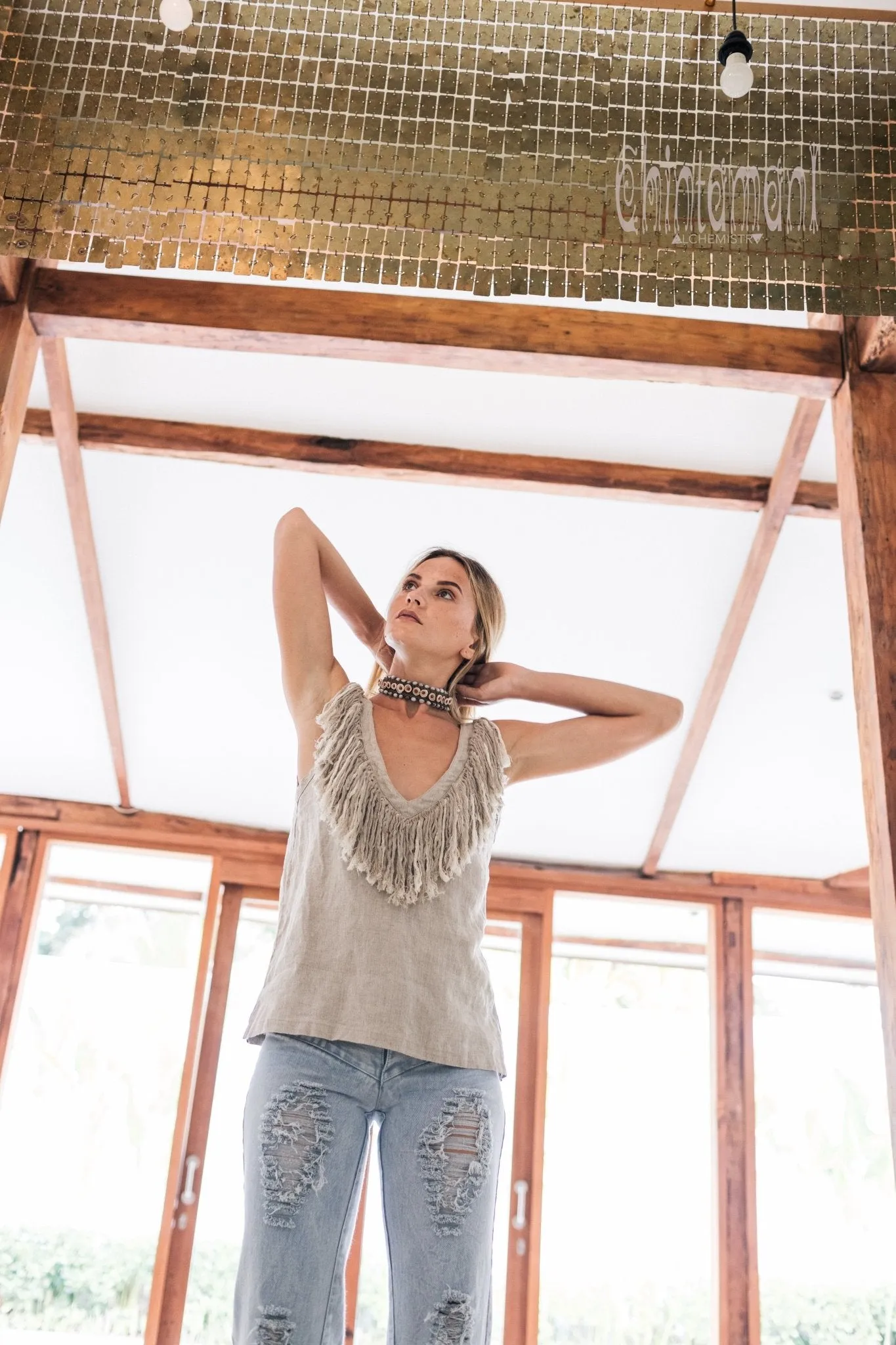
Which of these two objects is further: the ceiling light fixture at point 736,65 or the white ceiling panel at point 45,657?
the white ceiling panel at point 45,657

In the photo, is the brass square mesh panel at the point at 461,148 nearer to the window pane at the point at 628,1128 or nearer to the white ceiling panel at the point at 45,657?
the white ceiling panel at the point at 45,657

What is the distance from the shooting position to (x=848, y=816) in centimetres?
487

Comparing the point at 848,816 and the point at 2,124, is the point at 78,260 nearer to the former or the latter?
the point at 2,124

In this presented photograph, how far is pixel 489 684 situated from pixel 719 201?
31.6 inches

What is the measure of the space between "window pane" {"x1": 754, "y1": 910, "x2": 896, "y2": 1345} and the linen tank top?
4100 millimetres

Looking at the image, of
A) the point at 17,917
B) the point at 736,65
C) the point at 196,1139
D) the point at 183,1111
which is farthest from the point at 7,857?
the point at 736,65

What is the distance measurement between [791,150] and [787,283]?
21cm

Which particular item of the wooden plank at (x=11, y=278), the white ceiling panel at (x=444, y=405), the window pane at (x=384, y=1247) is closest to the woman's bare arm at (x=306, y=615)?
the wooden plank at (x=11, y=278)

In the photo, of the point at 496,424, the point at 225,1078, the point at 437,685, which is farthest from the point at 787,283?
the point at 225,1078

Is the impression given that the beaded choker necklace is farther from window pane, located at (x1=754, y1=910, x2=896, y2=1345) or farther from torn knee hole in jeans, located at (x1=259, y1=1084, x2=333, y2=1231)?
window pane, located at (x1=754, y1=910, x2=896, y2=1345)

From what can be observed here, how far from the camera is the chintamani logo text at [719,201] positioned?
5.69ft

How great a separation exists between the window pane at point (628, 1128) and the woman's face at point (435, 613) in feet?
12.5

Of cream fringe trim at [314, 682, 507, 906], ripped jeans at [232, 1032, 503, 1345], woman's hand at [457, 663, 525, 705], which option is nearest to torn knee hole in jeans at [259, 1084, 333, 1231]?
ripped jeans at [232, 1032, 503, 1345]

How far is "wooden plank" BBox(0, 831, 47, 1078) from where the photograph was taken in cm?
501
